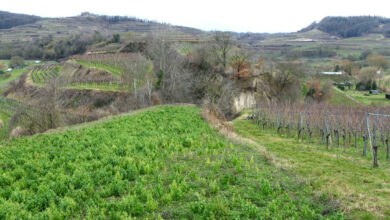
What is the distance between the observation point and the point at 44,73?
7544cm

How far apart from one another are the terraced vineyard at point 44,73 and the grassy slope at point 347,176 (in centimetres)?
6782

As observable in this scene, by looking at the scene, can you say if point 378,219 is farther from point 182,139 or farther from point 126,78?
point 126,78

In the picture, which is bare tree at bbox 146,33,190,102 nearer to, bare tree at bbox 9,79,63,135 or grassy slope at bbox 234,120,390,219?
bare tree at bbox 9,79,63,135

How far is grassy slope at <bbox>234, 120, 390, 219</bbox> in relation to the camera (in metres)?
7.34

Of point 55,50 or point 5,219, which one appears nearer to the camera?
point 5,219

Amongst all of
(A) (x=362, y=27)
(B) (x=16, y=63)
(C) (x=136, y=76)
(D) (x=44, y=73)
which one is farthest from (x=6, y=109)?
(A) (x=362, y=27)

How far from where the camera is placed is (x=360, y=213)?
6.94 meters

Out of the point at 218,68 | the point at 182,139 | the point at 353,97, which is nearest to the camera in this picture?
the point at 182,139

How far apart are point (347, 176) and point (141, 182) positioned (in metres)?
8.66

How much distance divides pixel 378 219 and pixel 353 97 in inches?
2633

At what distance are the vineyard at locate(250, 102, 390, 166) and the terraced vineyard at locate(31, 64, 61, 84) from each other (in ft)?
198

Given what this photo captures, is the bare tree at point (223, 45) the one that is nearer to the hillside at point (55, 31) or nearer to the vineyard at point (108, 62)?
the vineyard at point (108, 62)

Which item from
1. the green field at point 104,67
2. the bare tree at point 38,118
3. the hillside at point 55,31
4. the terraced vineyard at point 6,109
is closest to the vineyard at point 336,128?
the bare tree at point 38,118

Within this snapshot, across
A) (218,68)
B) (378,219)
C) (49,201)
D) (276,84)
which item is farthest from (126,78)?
(378,219)
